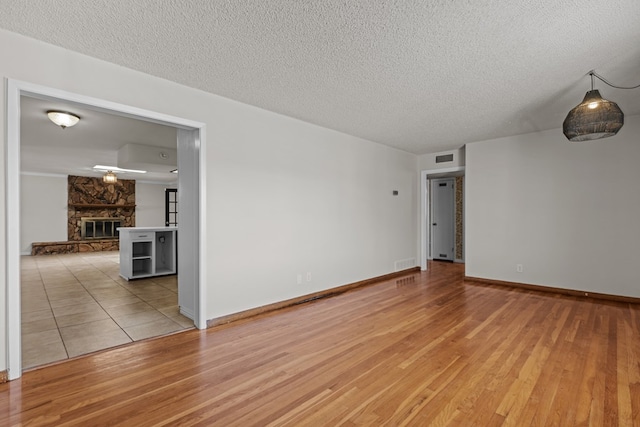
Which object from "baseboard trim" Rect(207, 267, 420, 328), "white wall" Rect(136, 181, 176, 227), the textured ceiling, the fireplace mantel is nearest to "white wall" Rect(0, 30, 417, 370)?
"baseboard trim" Rect(207, 267, 420, 328)

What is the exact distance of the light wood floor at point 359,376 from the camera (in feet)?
5.87

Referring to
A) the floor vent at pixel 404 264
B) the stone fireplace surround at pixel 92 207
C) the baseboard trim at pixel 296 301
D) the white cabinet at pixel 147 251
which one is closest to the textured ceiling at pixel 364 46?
the baseboard trim at pixel 296 301

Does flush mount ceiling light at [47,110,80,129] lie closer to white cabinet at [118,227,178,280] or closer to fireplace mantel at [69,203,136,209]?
white cabinet at [118,227,178,280]

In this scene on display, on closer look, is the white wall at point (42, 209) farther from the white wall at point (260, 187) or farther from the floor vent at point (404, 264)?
the floor vent at point (404, 264)

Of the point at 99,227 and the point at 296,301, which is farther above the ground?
the point at 99,227

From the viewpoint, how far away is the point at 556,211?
464 centimetres

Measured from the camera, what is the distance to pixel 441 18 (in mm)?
1998

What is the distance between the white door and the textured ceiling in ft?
14.1

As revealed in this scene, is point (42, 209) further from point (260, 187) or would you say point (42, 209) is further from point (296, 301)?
point (296, 301)

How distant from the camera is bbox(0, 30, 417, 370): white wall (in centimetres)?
243

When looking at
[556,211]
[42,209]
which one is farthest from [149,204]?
[556,211]

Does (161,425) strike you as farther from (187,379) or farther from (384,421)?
(384,421)

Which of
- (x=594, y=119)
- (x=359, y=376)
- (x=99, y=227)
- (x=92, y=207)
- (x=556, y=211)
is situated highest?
(x=594, y=119)

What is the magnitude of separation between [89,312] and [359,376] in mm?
3356
